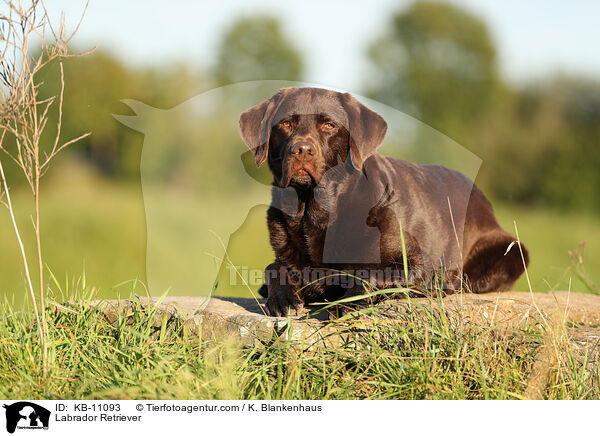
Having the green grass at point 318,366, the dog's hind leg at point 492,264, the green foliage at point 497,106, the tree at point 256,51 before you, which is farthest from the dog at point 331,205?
the green foliage at point 497,106

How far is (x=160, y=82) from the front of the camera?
6.71 metres

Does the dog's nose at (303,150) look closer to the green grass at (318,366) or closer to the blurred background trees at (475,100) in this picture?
A: the green grass at (318,366)

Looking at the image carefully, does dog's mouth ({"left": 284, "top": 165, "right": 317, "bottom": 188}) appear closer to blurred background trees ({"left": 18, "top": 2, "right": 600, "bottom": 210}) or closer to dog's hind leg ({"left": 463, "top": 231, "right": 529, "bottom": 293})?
dog's hind leg ({"left": 463, "top": 231, "right": 529, "bottom": 293})

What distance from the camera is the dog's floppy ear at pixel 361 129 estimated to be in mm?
3809

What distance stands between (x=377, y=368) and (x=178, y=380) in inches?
42.4

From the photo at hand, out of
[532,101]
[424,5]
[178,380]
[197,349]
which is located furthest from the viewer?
[424,5]

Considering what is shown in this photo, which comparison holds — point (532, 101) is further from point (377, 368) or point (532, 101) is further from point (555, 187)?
point (377, 368)

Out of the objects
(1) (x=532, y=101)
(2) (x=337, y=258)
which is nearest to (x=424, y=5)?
(1) (x=532, y=101)

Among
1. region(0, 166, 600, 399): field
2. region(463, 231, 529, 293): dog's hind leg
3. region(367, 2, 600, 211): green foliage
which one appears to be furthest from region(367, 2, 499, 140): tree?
region(0, 166, 600, 399): field

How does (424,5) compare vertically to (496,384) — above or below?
above

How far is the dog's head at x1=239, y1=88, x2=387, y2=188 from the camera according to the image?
3.73 m

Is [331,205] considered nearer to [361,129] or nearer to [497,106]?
[361,129]
